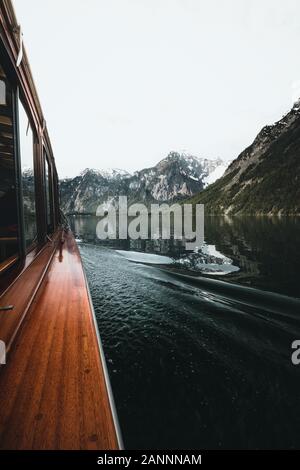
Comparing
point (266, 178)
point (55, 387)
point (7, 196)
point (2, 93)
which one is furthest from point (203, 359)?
point (266, 178)

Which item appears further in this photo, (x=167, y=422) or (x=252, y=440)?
(x=167, y=422)

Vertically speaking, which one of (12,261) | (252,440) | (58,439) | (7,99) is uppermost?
(7,99)

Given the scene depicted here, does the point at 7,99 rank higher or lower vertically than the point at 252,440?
higher

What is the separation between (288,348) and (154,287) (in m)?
4.28

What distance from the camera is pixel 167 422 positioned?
292 cm

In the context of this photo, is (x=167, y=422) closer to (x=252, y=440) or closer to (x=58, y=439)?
(x=252, y=440)

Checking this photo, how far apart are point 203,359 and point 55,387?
2681mm

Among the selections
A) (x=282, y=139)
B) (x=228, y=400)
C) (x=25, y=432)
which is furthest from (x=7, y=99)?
(x=282, y=139)

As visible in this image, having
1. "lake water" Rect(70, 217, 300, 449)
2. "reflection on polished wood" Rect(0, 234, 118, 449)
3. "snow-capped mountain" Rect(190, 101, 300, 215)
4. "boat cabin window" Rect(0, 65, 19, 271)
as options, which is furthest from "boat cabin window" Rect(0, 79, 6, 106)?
"snow-capped mountain" Rect(190, 101, 300, 215)

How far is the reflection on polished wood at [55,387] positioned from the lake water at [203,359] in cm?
100

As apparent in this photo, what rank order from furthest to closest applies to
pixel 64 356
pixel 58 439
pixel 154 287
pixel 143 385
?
1. pixel 154 287
2. pixel 143 385
3. pixel 64 356
4. pixel 58 439

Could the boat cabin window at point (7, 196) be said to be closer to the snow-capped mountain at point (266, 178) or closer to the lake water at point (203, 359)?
the lake water at point (203, 359)

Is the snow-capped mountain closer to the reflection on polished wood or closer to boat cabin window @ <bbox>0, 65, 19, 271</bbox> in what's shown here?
boat cabin window @ <bbox>0, 65, 19, 271</bbox>

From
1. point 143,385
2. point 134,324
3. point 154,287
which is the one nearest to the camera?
point 143,385
